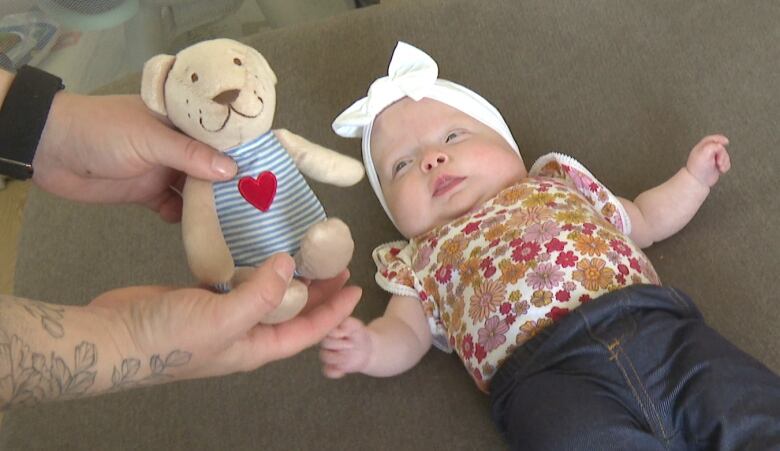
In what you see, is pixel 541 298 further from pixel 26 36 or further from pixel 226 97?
pixel 26 36

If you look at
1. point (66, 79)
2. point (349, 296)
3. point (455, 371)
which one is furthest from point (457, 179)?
point (66, 79)

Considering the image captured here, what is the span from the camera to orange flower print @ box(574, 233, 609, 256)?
1.16 m

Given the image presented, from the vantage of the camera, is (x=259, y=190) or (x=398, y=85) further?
(x=398, y=85)

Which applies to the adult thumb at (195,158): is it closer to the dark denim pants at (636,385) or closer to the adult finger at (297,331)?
the adult finger at (297,331)

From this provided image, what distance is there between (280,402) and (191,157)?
0.56 metres

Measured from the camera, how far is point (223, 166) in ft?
2.79

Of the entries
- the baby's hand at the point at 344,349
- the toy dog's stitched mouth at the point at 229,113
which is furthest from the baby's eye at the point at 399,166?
the toy dog's stitched mouth at the point at 229,113

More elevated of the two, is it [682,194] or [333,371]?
[682,194]

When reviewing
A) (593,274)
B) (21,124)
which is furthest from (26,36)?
(593,274)

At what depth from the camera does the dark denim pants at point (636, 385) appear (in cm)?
95

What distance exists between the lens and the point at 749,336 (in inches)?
45.8

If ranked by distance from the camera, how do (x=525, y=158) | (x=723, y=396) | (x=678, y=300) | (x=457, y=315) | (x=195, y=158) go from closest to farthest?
(x=195, y=158), (x=723, y=396), (x=678, y=300), (x=457, y=315), (x=525, y=158)

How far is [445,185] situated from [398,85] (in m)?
0.22

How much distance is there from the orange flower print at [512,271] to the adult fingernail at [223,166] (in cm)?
51
